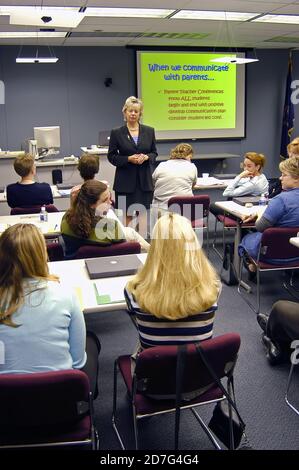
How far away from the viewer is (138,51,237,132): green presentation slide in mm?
8172

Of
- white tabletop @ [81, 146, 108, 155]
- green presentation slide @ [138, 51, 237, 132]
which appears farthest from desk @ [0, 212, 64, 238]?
green presentation slide @ [138, 51, 237, 132]

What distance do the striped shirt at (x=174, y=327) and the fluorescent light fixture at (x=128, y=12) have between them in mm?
4542

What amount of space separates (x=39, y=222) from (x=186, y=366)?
8.32 ft

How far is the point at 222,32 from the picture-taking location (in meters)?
6.94

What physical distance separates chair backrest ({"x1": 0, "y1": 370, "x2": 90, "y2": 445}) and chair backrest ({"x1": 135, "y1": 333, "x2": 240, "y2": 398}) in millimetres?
235

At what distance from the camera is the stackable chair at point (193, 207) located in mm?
4672

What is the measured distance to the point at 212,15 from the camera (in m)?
5.74

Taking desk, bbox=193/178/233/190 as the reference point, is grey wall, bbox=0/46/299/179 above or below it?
Result: above

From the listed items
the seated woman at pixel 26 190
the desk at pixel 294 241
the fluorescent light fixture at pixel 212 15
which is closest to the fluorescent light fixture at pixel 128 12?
the fluorescent light fixture at pixel 212 15

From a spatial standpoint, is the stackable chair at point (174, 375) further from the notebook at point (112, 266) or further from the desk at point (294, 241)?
the desk at point (294, 241)

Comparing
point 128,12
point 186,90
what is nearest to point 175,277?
point 128,12

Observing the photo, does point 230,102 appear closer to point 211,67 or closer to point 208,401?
point 211,67

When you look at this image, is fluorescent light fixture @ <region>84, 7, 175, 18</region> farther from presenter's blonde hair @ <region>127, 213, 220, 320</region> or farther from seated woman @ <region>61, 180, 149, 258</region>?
presenter's blonde hair @ <region>127, 213, 220, 320</region>
